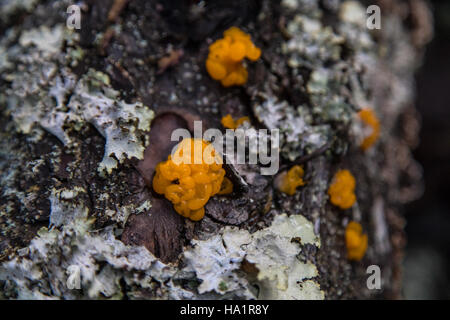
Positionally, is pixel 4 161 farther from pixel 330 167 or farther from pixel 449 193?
pixel 449 193

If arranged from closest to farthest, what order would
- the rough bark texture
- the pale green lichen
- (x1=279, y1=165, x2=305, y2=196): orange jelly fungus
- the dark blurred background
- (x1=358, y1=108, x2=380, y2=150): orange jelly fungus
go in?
the rough bark texture < the pale green lichen < (x1=279, y1=165, x2=305, y2=196): orange jelly fungus < (x1=358, y1=108, x2=380, y2=150): orange jelly fungus < the dark blurred background

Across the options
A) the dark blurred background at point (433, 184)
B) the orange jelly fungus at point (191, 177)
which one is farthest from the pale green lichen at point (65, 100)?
the dark blurred background at point (433, 184)

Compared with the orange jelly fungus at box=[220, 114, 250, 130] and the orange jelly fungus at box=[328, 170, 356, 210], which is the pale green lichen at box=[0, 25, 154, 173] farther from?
the orange jelly fungus at box=[328, 170, 356, 210]

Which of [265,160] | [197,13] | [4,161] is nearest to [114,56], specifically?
[197,13]

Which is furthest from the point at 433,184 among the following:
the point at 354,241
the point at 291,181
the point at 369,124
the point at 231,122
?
the point at 231,122

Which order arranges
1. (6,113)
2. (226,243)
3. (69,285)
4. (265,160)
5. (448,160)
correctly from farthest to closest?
(448,160) < (6,113) < (265,160) < (226,243) < (69,285)

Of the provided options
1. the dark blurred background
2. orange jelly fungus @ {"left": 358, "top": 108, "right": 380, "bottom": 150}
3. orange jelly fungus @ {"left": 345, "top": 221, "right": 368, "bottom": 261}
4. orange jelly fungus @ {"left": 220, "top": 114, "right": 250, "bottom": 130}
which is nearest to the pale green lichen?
orange jelly fungus @ {"left": 220, "top": 114, "right": 250, "bottom": 130}
